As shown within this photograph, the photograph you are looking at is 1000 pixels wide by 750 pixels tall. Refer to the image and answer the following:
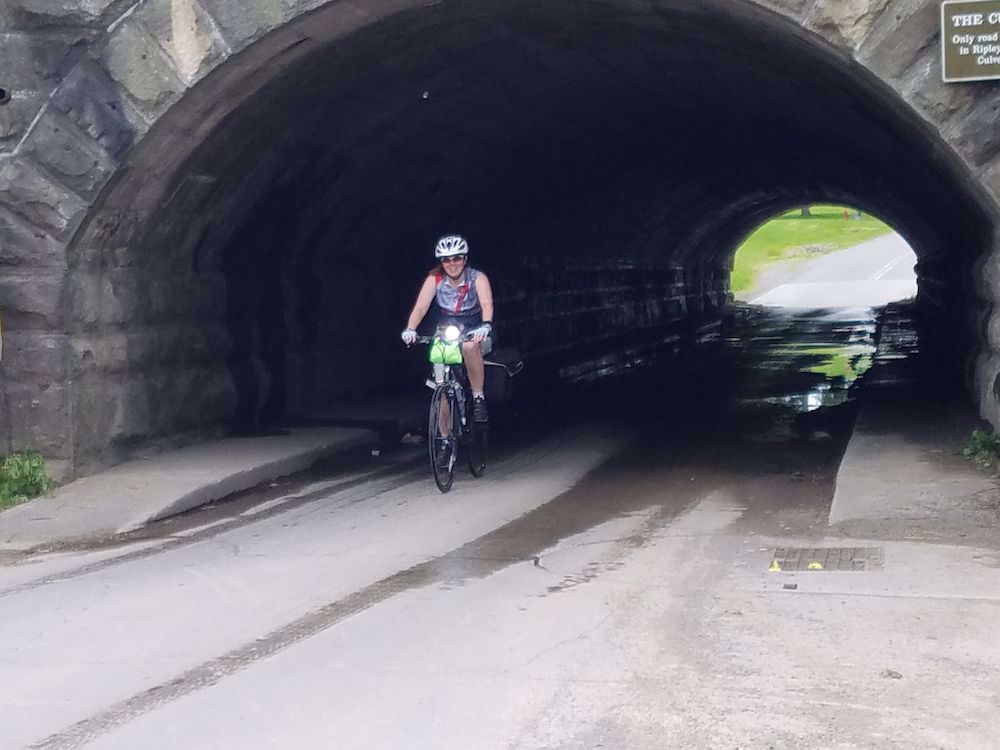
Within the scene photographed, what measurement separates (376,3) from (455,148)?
512cm

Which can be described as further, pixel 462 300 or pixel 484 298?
pixel 462 300

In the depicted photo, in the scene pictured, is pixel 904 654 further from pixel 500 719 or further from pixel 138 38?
pixel 138 38

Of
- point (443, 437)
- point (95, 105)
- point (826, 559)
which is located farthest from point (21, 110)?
point (826, 559)

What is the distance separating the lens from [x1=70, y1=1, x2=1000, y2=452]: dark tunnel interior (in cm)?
1004

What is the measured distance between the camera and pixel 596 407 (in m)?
15.4

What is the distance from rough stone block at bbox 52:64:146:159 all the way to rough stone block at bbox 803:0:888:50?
4.76 metres

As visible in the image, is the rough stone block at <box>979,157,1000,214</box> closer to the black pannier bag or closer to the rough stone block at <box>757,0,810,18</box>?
the rough stone block at <box>757,0,810,18</box>

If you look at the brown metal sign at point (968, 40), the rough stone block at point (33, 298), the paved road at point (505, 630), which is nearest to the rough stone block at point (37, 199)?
the rough stone block at point (33, 298)

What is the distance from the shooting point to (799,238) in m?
72.1

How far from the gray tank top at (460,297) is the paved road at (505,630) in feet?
4.89

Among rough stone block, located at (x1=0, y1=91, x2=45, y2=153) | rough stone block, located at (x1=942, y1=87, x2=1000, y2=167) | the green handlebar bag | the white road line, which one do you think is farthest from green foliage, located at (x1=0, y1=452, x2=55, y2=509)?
the white road line

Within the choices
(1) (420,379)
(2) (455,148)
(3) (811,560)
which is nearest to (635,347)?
(1) (420,379)

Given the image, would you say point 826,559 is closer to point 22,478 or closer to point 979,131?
point 979,131

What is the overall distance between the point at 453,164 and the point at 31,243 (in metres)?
6.22
